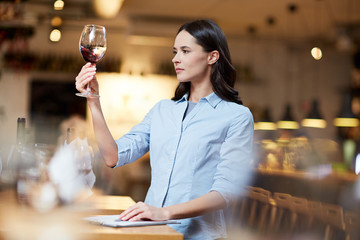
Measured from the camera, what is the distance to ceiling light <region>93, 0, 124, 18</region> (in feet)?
20.8

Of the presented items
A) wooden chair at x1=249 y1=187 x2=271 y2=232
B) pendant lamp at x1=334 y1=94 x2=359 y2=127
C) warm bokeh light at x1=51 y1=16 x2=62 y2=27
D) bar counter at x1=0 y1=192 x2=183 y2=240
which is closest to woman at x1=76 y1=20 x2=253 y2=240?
bar counter at x1=0 y1=192 x2=183 y2=240

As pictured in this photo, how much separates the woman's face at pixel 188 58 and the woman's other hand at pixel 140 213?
19.6 inches

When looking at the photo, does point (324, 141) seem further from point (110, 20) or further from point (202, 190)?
point (202, 190)

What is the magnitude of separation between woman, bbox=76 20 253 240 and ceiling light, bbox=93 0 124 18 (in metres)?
4.67

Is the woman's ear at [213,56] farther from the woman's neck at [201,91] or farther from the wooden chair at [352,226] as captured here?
the wooden chair at [352,226]

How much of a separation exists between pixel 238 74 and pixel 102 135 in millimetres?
7073

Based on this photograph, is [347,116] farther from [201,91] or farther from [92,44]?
[92,44]

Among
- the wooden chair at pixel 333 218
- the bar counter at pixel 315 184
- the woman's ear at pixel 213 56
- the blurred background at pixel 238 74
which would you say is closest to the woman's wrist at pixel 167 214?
the woman's ear at pixel 213 56

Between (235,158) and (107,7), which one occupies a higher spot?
(107,7)

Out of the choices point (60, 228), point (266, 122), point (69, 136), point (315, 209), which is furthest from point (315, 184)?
point (60, 228)

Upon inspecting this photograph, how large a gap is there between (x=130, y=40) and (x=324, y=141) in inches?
158

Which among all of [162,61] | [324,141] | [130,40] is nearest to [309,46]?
[324,141]

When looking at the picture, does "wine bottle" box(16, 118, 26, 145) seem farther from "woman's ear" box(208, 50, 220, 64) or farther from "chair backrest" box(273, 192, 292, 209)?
"chair backrest" box(273, 192, 292, 209)

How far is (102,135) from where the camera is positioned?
1.58 metres
